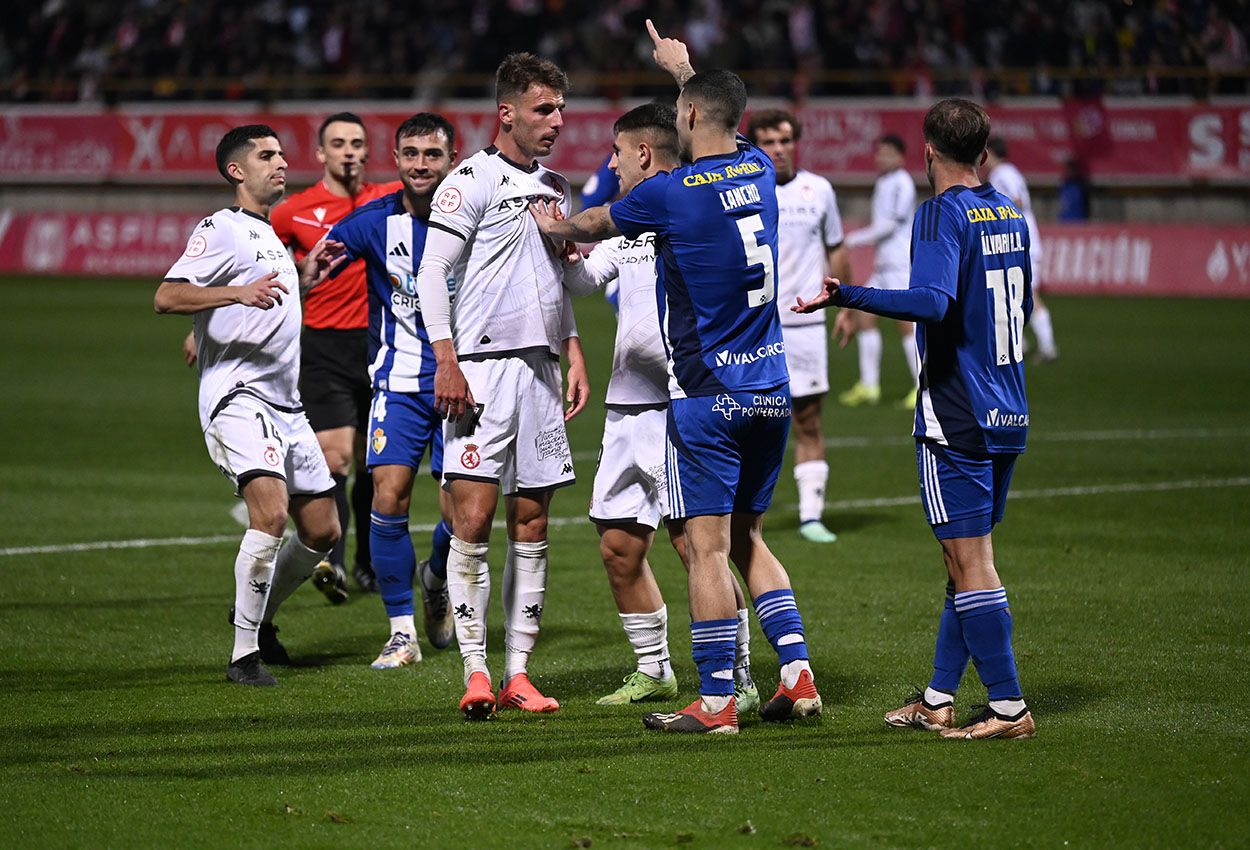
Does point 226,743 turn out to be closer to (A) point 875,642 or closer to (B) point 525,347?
(B) point 525,347

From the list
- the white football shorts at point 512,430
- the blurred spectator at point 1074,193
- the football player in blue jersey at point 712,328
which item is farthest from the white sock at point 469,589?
the blurred spectator at point 1074,193

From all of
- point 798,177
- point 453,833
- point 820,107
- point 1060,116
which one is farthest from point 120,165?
point 453,833

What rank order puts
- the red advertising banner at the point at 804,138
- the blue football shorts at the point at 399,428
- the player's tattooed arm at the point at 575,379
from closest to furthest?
1. the player's tattooed arm at the point at 575,379
2. the blue football shorts at the point at 399,428
3. the red advertising banner at the point at 804,138

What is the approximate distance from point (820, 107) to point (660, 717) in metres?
28.2

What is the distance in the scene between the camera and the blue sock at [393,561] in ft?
25.1

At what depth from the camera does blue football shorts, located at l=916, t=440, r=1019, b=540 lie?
19.8 ft

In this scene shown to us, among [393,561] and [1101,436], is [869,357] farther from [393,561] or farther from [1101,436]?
[393,561]

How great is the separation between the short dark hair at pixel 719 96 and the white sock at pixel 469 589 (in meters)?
1.89

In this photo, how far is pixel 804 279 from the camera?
10953 millimetres

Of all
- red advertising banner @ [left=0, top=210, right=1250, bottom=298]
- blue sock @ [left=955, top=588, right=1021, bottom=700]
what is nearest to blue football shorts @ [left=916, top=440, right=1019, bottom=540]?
blue sock @ [left=955, top=588, right=1021, bottom=700]

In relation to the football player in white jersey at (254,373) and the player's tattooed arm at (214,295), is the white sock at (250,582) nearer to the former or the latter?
the football player in white jersey at (254,373)

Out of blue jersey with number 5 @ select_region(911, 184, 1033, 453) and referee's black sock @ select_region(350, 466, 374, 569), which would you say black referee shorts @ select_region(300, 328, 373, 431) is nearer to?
referee's black sock @ select_region(350, 466, 374, 569)

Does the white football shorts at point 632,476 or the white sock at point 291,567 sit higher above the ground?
the white football shorts at point 632,476

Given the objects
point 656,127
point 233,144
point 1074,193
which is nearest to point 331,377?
point 233,144
